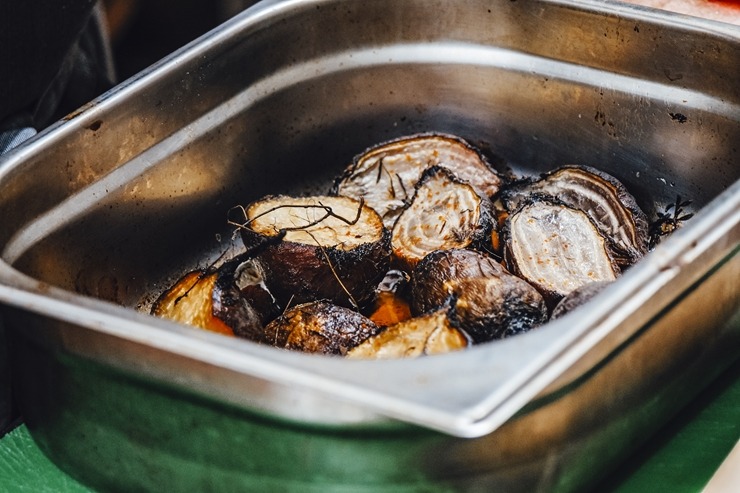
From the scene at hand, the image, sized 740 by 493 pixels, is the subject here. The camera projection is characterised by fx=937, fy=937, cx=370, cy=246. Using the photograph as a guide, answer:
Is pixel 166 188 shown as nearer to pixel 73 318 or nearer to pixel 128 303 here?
pixel 128 303

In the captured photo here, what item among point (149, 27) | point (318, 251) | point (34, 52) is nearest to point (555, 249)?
point (318, 251)

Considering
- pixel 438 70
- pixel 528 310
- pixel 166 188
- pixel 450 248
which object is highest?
pixel 438 70

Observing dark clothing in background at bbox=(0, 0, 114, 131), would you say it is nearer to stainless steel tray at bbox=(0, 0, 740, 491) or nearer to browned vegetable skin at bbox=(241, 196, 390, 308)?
stainless steel tray at bbox=(0, 0, 740, 491)

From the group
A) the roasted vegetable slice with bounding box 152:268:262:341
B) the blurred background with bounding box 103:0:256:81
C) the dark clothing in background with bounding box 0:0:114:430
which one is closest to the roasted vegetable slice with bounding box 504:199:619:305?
the roasted vegetable slice with bounding box 152:268:262:341

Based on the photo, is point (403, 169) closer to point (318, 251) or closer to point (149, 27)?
point (318, 251)

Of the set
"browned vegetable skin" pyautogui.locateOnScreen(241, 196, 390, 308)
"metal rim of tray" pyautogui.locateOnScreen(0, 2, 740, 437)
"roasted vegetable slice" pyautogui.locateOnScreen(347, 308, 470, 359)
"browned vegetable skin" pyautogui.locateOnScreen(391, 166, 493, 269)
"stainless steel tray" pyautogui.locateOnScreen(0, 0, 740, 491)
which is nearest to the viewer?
"metal rim of tray" pyautogui.locateOnScreen(0, 2, 740, 437)

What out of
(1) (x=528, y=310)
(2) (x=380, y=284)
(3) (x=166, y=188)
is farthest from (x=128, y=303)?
(1) (x=528, y=310)

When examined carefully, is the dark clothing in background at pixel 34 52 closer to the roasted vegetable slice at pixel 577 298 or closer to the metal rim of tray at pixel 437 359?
the metal rim of tray at pixel 437 359
